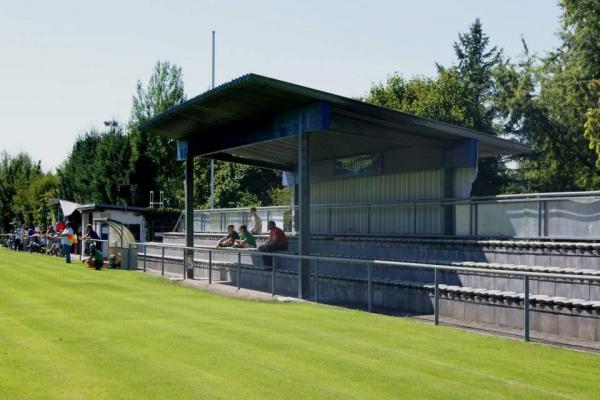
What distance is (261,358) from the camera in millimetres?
9008

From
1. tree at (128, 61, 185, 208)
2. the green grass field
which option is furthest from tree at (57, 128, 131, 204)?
the green grass field

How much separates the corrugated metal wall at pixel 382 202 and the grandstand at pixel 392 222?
A: 5cm

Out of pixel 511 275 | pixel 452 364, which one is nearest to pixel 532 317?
pixel 511 275

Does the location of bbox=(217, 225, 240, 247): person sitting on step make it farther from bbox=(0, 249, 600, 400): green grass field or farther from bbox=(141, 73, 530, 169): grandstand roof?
bbox=(0, 249, 600, 400): green grass field

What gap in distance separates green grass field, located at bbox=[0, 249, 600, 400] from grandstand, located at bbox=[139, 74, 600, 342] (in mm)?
1280

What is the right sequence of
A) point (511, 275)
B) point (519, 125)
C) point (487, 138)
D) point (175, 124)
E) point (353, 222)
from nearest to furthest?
point (511, 275), point (487, 138), point (175, 124), point (353, 222), point (519, 125)

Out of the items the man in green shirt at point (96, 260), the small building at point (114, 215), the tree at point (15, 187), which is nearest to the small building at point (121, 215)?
the small building at point (114, 215)

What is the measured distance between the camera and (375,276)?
16.1 m

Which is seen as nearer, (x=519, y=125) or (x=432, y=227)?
(x=432, y=227)

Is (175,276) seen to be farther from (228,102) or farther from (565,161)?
(565,161)

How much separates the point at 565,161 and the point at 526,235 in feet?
127

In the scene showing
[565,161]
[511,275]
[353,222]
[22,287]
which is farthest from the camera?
[565,161]

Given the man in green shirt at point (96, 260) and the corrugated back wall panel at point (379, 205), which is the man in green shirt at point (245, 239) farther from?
the man in green shirt at point (96, 260)

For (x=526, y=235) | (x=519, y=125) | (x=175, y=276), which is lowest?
(x=175, y=276)
